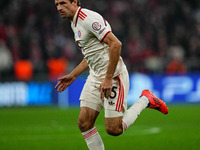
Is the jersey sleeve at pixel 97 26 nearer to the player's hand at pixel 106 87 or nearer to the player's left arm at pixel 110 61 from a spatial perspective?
the player's left arm at pixel 110 61

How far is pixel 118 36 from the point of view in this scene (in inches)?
702

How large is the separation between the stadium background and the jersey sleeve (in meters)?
4.98

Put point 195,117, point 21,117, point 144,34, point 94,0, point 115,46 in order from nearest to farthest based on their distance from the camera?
point 115,46, point 195,117, point 21,117, point 144,34, point 94,0

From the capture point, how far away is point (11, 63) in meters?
17.1

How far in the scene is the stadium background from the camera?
12938 mm

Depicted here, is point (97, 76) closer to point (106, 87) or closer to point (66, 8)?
point (106, 87)

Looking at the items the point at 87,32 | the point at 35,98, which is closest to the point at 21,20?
the point at 35,98

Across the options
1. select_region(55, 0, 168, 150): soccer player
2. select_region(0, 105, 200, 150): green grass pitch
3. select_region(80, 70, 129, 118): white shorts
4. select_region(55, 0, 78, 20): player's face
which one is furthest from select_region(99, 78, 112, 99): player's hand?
select_region(0, 105, 200, 150): green grass pitch

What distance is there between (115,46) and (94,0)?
1499cm

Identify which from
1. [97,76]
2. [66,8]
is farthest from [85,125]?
[66,8]

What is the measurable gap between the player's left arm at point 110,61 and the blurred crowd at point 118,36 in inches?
430

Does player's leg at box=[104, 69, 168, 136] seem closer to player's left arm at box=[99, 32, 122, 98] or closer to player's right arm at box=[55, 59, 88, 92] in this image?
player's left arm at box=[99, 32, 122, 98]

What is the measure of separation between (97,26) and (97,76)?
0.75 m

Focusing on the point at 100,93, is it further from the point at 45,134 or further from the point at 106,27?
the point at 45,134
